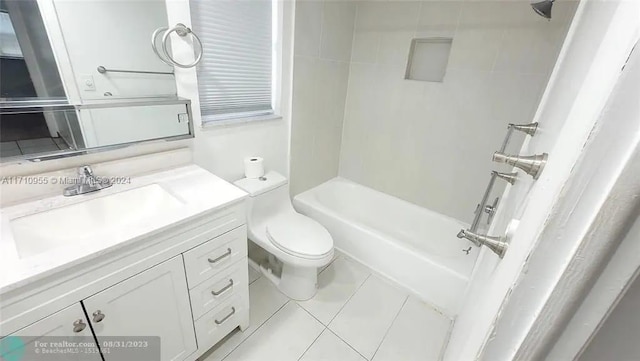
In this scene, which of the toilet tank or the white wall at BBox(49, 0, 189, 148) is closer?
the white wall at BBox(49, 0, 189, 148)

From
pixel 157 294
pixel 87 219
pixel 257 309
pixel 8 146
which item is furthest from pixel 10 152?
pixel 257 309

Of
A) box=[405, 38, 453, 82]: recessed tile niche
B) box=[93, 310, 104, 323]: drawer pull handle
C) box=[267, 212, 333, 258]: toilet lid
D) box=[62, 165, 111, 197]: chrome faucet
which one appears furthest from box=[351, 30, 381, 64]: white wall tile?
box=[93, 310, 104, 323]: drawer pull handle

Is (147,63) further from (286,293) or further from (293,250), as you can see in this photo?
(286,293)

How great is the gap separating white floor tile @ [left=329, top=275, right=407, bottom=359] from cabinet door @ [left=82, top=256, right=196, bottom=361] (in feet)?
2.61

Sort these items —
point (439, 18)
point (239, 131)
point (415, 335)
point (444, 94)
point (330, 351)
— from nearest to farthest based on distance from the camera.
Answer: point (330, 351), point (415, 335), point (239, 131), point (439, 18), point (444, 94)

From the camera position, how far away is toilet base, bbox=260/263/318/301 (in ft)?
5.16

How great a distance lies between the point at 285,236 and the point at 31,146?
1.13 metres

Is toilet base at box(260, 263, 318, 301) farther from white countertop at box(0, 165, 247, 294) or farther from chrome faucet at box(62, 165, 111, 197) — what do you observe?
chrome faucet at box(62, 165, 111, 197)

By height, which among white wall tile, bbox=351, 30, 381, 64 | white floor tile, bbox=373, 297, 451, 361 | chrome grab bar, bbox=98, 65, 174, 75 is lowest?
white floor tile, bbox=373, 297, 451, 361

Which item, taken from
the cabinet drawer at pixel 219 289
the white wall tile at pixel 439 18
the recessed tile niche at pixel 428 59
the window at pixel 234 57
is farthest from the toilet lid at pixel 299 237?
the white wall tile at pixel 439 18

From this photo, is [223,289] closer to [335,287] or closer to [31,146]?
[335,287]

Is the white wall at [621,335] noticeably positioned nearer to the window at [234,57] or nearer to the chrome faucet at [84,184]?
the chrome faucet at [84,184]

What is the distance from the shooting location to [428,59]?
1.87 metres

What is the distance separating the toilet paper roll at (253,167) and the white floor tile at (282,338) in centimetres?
84
